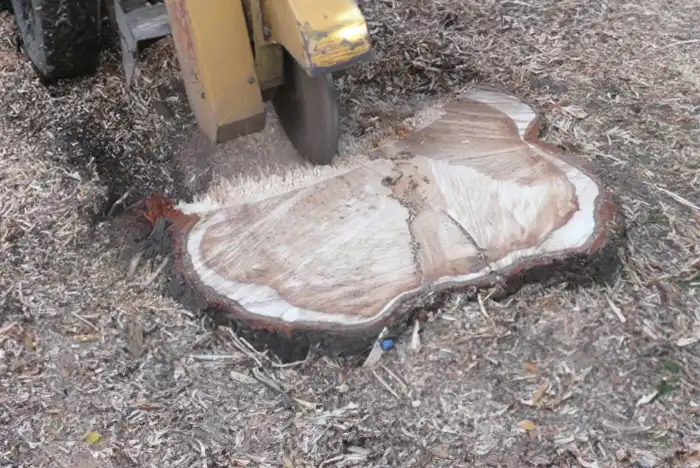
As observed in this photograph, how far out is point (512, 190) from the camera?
8.89 feet

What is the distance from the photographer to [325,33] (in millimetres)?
2311

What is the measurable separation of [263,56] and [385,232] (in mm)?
669

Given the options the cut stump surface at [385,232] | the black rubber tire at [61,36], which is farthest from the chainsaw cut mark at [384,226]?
the black rubber tire at [61,36]

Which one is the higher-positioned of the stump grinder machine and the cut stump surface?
the stump grinder machine

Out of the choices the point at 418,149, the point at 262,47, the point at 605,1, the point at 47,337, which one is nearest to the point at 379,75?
the point at 418,149

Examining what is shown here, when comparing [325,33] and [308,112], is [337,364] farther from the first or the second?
[325,33]

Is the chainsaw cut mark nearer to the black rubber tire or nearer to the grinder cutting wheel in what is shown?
the grinder cutting wheel

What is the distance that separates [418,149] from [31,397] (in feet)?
4.84

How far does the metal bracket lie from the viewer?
2.69m

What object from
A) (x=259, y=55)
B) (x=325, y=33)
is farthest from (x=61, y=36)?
(x=325, y=33)

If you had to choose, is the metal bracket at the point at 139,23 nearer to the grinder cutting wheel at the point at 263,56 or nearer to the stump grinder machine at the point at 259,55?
the stump grinder machine at the point at 259,55

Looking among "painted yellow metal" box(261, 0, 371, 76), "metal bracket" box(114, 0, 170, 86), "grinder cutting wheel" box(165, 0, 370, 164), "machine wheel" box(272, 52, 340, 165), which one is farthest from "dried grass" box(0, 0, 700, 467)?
"painted yellow metal" box(261, 0, 371, 76)

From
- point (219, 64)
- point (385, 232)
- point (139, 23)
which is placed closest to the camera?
point (219, 64)

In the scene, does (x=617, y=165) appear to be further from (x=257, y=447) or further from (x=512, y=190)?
(x=257, y=447)
